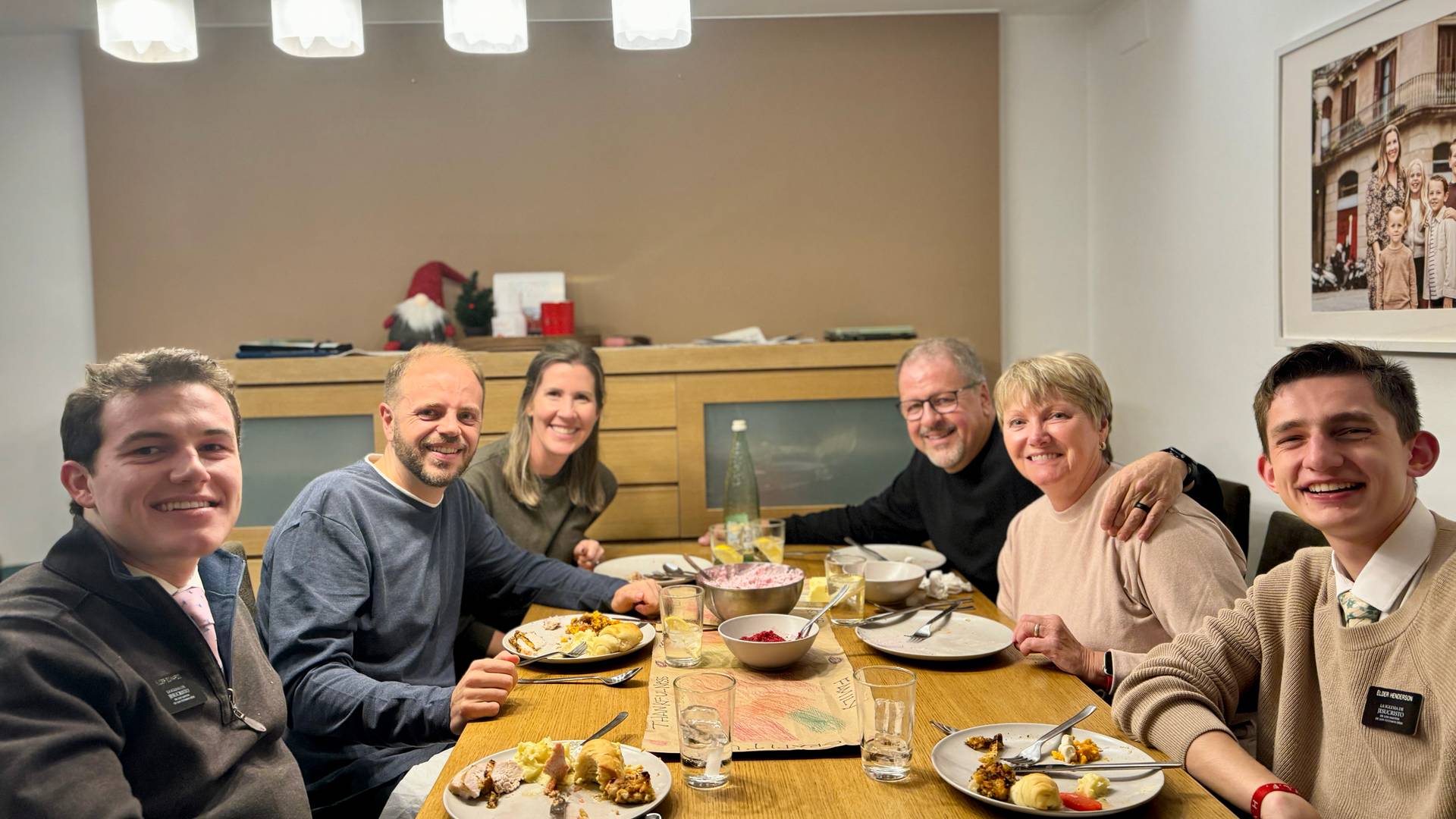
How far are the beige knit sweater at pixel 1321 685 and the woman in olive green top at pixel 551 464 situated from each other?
5.12ft

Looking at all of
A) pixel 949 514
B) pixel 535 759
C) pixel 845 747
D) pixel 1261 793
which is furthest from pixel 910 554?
pixel 535 759

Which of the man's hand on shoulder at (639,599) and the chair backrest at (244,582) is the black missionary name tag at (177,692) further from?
the man's hand on shoulder at (639,599)

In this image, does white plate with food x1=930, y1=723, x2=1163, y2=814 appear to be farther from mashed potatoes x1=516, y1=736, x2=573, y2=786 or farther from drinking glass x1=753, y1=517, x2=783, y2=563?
drinking glass x1=753, y1=517, x2=783, y2=563

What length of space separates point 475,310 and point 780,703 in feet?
7.89

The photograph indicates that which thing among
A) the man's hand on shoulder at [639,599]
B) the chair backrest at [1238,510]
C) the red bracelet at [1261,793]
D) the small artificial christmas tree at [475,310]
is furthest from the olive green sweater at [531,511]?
the red bracelet at [1261,793]

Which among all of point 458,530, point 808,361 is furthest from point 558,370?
point 808,361

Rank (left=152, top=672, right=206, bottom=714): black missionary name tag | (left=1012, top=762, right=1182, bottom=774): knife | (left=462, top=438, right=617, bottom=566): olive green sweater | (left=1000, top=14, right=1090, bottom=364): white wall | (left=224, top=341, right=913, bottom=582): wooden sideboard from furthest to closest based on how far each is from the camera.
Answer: (left=1000, top=14, right=1090, bottom=364): white wall
(left=224, top=341, right=913, bottom=582): wooden sideboard
(left=462, top=438, right=617, bottom=566): olive green sweater
(left=1012, top=762, right=1182, bottom=774): knife
(left=152, top=672, right=206, bottom=714): black missionary name tag

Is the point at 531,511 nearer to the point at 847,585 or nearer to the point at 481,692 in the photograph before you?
the point at 847,585

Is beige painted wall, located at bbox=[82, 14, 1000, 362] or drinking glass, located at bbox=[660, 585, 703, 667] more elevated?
beige painted wall, located at bbox=[82, 14, 1000, 362]

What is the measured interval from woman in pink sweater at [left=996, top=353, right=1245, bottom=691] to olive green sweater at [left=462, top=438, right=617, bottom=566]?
1.17m

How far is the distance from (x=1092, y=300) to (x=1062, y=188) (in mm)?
426

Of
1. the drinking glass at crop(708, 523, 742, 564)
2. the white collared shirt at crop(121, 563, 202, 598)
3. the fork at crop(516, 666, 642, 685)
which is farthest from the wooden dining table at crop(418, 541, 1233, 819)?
the drinking glass at crop(708, 523, 742, 564)

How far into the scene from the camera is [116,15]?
216 centimetres

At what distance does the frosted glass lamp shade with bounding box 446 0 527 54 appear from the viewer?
2223 millimetres
